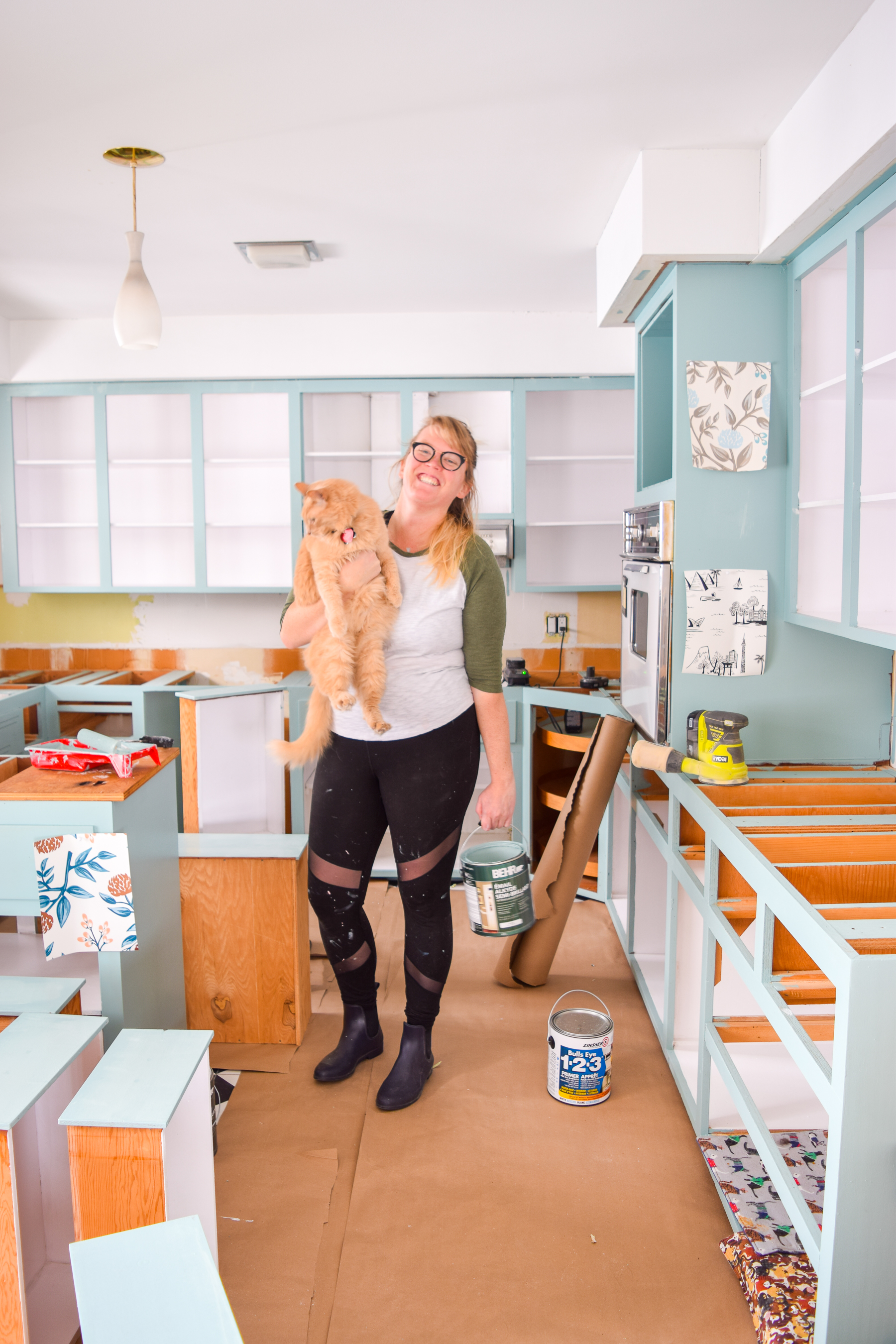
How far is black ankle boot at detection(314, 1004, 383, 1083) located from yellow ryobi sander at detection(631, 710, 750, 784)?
102 cm

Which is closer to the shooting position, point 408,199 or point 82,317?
point 408,199

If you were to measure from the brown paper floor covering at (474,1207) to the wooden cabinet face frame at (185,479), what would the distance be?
227 centimetres

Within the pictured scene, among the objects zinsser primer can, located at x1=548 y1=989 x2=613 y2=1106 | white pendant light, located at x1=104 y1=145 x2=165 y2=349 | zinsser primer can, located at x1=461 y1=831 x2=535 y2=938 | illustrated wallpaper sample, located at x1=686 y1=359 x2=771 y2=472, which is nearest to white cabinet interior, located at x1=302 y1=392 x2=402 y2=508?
white pendant light, located at x1=104 y1=145 x2=165 y2=349

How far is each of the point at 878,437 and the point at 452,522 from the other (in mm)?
953

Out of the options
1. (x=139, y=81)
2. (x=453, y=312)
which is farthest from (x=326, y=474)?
(x=139, y=81)

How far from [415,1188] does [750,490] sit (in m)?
1.91

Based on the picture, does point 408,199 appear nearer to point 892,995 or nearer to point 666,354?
point 666,354

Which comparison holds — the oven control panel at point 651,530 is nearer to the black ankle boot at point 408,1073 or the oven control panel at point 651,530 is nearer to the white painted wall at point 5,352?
the black ankle boot at point 408,1073

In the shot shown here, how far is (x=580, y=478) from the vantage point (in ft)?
Result: 13.8

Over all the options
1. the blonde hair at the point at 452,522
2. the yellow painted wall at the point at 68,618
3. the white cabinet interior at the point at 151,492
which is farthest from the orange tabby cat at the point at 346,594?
the yellow painted wall at the point at 68,618

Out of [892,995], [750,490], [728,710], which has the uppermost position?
[750,490]

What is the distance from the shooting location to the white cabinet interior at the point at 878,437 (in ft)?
6.24

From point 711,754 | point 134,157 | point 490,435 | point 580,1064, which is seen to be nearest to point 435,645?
point 711,754

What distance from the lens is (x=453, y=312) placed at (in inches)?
155
